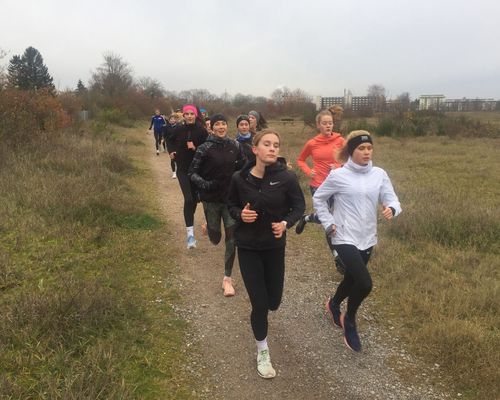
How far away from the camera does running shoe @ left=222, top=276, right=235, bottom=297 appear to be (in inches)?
184

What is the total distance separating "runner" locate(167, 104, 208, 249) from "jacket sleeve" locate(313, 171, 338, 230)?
2787 millimetres

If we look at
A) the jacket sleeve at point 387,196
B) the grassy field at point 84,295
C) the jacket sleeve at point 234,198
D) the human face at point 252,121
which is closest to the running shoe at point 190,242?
the grassy field at point 84,295

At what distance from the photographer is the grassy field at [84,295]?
3066 mm

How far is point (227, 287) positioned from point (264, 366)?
4.93ft

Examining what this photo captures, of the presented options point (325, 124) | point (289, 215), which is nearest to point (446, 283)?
point (325, 124)

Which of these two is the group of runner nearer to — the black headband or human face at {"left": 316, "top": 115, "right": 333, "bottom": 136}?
the black headband

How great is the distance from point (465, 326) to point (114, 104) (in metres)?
35.2

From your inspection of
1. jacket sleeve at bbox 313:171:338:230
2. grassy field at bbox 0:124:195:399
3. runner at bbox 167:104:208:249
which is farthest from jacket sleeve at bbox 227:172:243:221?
runner at bbox 167:104:208:249

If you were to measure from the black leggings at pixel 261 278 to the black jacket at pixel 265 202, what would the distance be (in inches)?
3.2

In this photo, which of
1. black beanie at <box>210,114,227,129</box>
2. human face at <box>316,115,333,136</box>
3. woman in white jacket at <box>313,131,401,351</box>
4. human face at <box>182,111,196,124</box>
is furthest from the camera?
human face at <box>182,111,196,124</box>

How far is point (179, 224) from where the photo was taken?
24.4 ft

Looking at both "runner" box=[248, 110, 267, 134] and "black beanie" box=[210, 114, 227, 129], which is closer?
"black beanie" box=[210, 114, 227, 129]

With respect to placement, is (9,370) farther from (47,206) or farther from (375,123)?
(375,123)

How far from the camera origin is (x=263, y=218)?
3.18 meters
